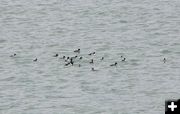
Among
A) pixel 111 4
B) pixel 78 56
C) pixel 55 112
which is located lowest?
pixel 55 112

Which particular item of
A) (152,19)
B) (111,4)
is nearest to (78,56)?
(152,19)

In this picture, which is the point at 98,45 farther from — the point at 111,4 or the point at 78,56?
the point at 111,4

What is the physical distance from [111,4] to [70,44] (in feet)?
51.3

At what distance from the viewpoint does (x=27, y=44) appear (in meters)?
50.7

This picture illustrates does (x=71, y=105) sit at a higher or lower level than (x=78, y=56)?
lower

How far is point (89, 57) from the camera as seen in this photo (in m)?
46.0

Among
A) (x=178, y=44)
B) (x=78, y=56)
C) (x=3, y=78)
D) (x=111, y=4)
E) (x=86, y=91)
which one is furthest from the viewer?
(x=111, y=4)

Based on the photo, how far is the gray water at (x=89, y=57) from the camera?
37031mm

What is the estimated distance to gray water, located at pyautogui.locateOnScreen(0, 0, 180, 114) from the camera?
37031mm

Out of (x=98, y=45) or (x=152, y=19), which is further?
(x=152, y=19)

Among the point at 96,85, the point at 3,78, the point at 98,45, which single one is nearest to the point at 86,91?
the point at 96,85

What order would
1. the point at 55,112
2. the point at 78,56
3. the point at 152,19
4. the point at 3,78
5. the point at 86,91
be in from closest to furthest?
the point at 55,112 < the point at 86,91 < the point at 3,78 < the point at 78,56 < the point at 152,19

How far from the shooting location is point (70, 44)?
165 ft

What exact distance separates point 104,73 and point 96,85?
2517mm
